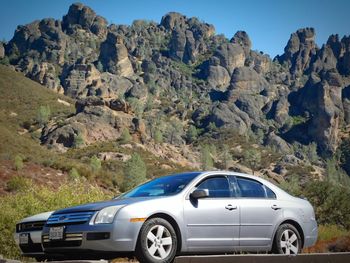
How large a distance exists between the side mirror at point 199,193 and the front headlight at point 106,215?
121cm

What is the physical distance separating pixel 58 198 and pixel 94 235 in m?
6.72

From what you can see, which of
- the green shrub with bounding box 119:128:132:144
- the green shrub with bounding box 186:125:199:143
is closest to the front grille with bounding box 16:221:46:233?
the green shrub with bounding box 119:128:132:144

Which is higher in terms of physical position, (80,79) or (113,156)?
(80,79)

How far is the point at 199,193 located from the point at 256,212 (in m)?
1.27

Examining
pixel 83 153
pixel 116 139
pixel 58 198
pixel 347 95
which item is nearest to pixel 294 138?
pixel 347 95

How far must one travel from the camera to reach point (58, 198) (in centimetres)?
1341

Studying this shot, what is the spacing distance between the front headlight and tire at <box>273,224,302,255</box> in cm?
297

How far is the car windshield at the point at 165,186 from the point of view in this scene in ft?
26.9

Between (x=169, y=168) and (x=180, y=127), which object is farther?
(x=180, y=127)

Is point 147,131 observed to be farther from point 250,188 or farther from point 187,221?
point 187,221

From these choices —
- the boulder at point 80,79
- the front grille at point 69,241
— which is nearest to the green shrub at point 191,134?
the boulder at point 80,79

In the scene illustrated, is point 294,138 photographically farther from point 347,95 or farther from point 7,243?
point 7,243

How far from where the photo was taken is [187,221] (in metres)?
7.66

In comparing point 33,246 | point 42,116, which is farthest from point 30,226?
point 42,116
